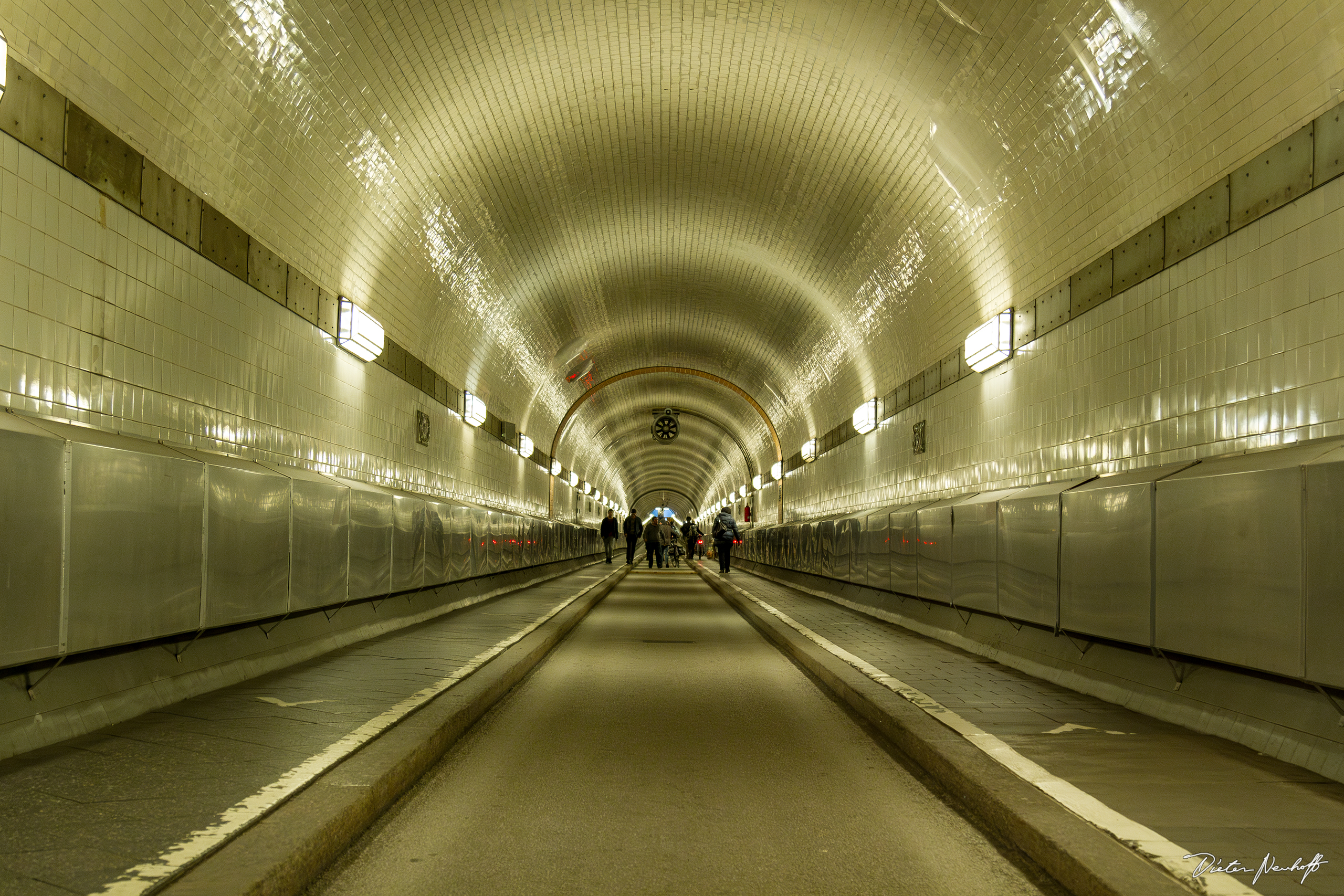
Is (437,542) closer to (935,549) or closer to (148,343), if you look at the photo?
(935,549)

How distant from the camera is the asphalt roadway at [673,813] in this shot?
3629 millimetres

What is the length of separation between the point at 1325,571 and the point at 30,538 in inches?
230

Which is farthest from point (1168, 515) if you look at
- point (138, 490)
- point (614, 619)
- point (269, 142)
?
point (614, 619)

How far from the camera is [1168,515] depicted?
6.00m

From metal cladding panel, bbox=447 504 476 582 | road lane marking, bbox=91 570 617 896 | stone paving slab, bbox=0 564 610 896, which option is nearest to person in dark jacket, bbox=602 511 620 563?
metal cladding panel, bbox=447 504 476 582

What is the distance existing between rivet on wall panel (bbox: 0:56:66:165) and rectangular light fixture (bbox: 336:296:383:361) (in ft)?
15.6

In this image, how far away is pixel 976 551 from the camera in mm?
9500

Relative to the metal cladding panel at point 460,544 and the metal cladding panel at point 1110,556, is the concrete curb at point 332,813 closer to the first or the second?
the metal cladding panel at point 1110,556

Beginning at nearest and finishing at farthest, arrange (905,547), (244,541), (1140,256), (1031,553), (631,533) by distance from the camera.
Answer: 1. (244,541)
2. (1140,256)
3. (1031,553)
4. (905,547)
5. (631,533)

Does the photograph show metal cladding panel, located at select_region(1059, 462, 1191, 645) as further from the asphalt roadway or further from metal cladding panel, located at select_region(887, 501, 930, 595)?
metal cladding panel, located at select_region(887, 501, 930, 595)

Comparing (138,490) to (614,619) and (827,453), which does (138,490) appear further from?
(827,453)

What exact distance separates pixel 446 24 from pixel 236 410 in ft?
12.4

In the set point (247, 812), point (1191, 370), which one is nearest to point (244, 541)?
point (247, 812)

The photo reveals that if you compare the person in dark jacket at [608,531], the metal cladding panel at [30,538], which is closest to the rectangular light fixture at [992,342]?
the metal cladding panel at [30,538]
